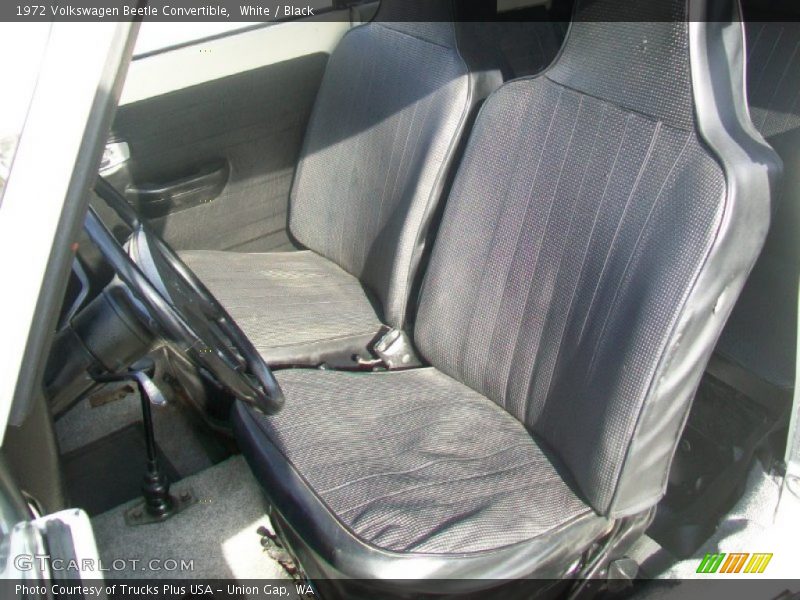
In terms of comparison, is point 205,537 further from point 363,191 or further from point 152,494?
point 363,191

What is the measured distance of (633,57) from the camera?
121cm

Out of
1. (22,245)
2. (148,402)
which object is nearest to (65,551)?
(22,245)

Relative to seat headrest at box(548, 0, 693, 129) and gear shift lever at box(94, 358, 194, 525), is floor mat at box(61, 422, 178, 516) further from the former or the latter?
seat headrest at box(548, 0, 693, 129)

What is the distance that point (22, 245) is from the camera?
81cm

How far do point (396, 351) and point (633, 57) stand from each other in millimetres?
767

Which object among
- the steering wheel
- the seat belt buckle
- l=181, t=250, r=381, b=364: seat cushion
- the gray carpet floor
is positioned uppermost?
the steering wheel

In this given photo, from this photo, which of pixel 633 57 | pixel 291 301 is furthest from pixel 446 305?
pixel 633 57

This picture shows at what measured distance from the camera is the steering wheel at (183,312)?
1130 mm

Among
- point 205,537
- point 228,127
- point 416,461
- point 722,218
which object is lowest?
point 205,537

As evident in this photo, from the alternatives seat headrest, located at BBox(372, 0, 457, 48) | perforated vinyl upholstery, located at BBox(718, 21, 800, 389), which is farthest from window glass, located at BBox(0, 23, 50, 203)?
perforated vinyl upholstery, located at BBox(718, 21, 800, 389)

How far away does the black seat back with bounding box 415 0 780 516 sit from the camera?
42.8 inches

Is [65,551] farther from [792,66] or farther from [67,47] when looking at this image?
[792,66]

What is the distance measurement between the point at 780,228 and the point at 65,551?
3.92ft

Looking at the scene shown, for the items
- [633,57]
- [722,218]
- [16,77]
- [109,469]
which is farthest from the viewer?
[109,469]
